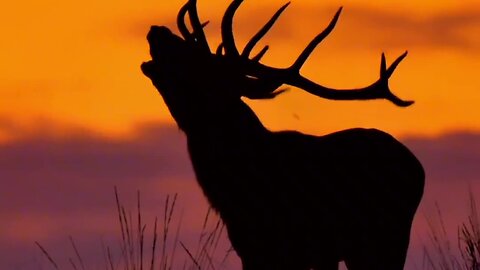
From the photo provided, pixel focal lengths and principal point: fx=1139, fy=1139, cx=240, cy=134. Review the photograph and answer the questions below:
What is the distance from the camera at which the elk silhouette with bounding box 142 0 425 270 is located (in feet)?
27.9

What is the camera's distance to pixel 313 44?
9617 millimetres

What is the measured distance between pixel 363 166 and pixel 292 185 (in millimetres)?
672

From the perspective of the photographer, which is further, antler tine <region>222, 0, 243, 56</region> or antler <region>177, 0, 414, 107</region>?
antler tine <region>222, 0, 243, 56</region>

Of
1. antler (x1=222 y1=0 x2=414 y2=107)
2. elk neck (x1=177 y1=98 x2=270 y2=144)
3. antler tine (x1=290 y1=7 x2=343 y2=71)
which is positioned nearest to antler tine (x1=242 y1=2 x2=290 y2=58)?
antler (x1=222 y1=0 x2=414 y2=107)

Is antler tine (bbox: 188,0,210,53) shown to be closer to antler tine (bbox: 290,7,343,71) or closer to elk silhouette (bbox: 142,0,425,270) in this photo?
elk silhouette (bbox: 142,0,425,270)

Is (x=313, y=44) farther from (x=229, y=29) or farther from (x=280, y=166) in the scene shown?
(x=280, y=166)

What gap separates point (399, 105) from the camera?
966 cm

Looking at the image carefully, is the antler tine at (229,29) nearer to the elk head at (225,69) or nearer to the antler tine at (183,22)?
the elk head at (225,69)

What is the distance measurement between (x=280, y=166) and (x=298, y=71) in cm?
103

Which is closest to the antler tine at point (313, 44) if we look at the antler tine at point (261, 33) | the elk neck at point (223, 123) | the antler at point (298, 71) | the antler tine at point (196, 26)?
the antler at point (298, 71)

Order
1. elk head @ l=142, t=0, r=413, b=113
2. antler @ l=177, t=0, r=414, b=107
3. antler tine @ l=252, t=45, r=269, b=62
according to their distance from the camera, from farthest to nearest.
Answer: antler tine @ l=252, t=45, r=269, b=62, antler @ l=177, t=0, r=414, b=107, elk head @ l=142, t=0, r=413, b=113

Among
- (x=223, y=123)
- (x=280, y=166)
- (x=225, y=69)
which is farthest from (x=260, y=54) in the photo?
(x=223, y=123)

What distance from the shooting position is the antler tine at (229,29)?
31.1 feet

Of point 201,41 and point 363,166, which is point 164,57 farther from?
point 363,166
